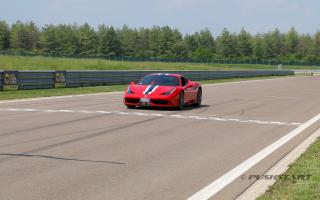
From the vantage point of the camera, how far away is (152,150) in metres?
9.27

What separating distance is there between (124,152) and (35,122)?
4.30m

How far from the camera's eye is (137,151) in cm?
910

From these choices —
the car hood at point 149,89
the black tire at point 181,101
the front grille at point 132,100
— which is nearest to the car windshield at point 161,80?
the car hood at point 149,89

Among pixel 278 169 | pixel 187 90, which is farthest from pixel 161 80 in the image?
pixel 278 169

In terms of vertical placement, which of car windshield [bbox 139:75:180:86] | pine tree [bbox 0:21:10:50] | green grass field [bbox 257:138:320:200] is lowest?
green grass field [bbox 257:138:320:200]

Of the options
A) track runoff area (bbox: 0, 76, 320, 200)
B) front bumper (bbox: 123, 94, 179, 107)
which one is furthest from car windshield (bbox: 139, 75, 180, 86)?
track runoff area (bbox: 0, 76, 320, 200)

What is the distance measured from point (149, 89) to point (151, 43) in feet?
456

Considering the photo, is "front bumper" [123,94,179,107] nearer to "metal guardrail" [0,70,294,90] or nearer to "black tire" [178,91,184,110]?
"black tire" [178,91,184,110]

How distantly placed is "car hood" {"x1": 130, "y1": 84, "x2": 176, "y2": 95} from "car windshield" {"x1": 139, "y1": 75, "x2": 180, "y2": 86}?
40cm

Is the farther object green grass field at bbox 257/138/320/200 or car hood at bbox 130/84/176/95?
car hood at bbox 130/84/176/95

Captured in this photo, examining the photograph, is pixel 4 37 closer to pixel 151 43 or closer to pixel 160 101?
pixel 151 43

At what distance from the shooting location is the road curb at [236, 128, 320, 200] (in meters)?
6.40

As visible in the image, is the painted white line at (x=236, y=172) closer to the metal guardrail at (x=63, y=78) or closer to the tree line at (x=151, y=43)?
the metal guardrail at (x=63, y=78)

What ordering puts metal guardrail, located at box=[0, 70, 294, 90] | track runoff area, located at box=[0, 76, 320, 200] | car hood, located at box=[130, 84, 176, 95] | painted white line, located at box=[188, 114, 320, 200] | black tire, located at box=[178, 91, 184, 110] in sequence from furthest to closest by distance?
metal guardrail, located at box=[0, 70, 294, 90] → black tire, located at box=[178, 91, 184, 110] → car hood, located at box=[130, 84, 176, 95] → track runoff area, located at box=[0, 76, 320, 200] → painted white line, located at box=[188, 114, 320, 200]
